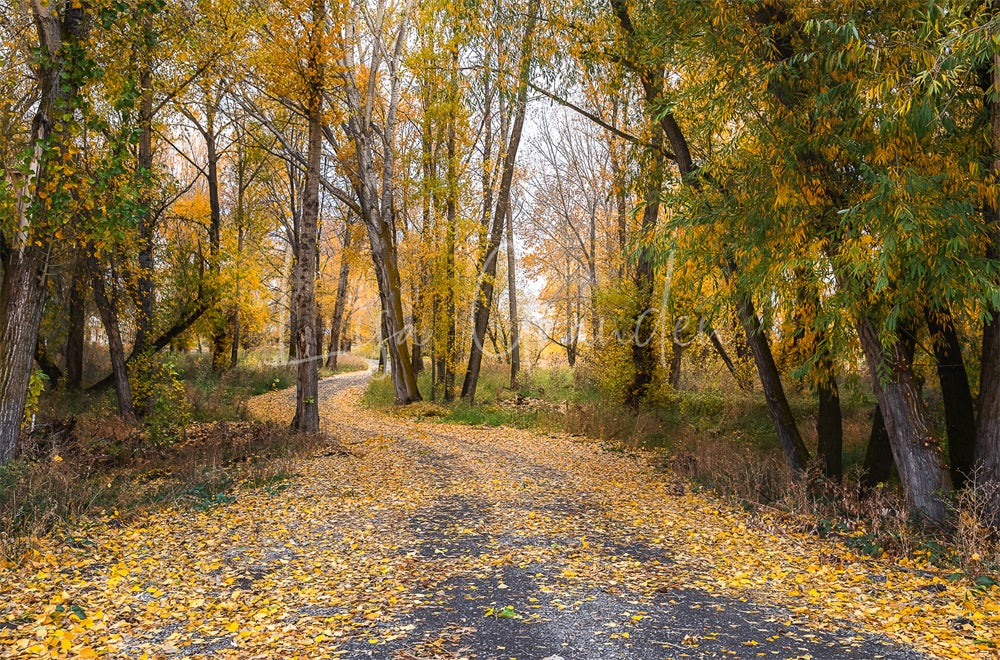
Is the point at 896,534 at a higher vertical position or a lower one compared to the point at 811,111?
lower

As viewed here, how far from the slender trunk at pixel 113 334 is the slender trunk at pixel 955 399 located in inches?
518

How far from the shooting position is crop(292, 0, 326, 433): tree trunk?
12.1m

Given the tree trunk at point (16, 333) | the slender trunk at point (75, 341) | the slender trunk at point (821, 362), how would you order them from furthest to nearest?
the slender trunk at point (75, 341), the tree trunk at point (16, 333), the slender trunk at point (821, 362)

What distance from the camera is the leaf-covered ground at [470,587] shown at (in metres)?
4.38

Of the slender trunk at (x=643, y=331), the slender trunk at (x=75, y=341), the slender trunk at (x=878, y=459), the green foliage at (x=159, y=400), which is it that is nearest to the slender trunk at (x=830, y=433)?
the slender trunk at (x=878, y=459)

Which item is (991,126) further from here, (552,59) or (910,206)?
(552,59)

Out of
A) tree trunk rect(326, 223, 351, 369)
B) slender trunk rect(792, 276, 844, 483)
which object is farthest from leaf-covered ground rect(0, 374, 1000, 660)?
tree trunk rect(326, 223, 351, 369)

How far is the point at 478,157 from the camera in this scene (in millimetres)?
20875

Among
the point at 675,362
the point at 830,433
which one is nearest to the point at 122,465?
the point at 830,433

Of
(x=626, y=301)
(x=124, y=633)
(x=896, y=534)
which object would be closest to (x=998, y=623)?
(x=896, y=534)

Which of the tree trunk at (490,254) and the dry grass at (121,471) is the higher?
the tree trunk at (490,254)

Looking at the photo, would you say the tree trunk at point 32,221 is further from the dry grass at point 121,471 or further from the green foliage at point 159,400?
the green foliage at point 159,400

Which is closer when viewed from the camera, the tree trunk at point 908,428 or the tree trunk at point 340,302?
the tree trunk at point 908,428

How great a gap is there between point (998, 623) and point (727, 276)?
14.8 feet
